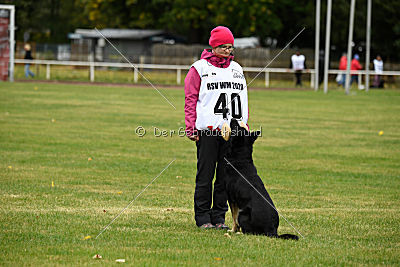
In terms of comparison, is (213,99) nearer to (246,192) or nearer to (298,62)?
(246,192)

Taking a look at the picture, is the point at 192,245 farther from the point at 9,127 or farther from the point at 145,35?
the point at 145,35

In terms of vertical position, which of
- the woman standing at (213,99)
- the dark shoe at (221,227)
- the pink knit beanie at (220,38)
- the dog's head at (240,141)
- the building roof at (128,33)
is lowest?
the dark shoe at (221,227)

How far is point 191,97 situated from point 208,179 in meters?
0.85

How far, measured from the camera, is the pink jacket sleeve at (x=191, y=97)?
277 inches

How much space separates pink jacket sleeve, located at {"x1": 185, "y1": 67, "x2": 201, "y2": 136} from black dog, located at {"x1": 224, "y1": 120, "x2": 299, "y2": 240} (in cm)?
41

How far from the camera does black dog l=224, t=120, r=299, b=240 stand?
662 centimetres

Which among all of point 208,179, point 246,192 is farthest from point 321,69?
point 246,192

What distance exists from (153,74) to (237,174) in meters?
37.9

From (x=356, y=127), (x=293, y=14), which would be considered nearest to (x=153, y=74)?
(x=293, y=14)

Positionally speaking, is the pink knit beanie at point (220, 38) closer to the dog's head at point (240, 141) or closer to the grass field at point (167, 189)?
the dog's head at point (240, 141)

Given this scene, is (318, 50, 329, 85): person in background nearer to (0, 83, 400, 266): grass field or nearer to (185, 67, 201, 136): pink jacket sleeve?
(0, 83, 400, 266): grass field

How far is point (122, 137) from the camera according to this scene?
16.0m

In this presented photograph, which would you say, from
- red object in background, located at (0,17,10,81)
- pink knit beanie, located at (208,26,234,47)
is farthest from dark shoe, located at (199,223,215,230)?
red object in background, located at (0,17,10,81)

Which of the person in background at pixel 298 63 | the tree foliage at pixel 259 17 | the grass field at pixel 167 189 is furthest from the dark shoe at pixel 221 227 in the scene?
the tree foliage at pixel 259 17
